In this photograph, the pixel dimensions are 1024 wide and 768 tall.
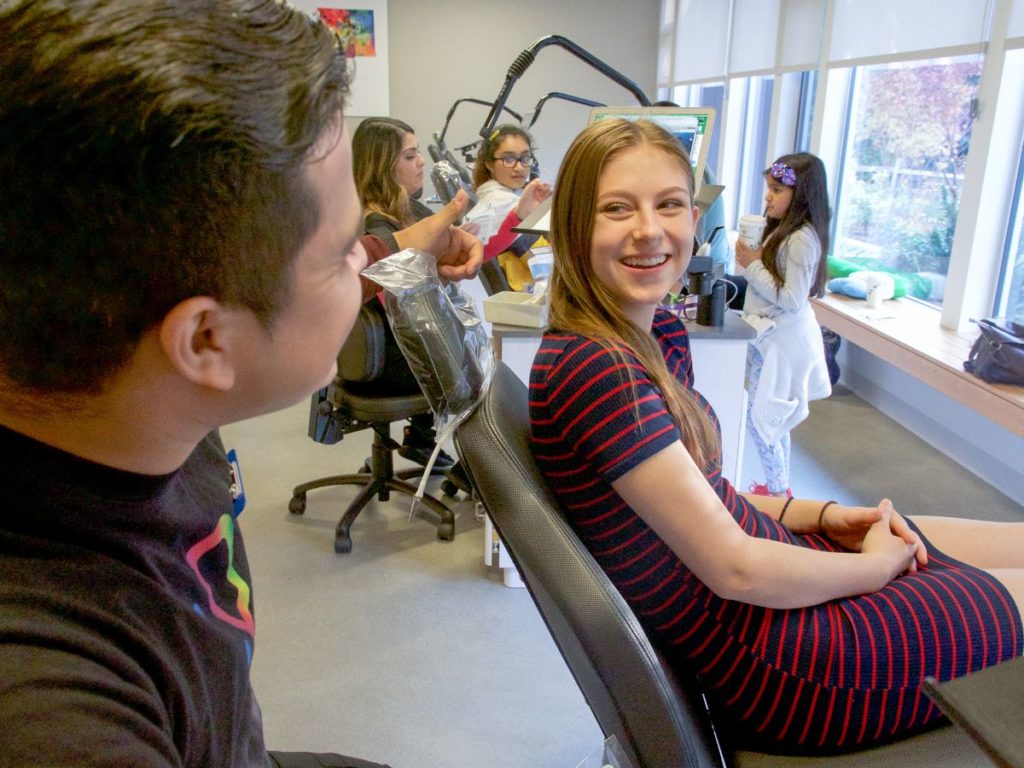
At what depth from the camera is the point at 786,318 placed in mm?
2639

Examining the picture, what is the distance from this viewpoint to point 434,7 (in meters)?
6.72

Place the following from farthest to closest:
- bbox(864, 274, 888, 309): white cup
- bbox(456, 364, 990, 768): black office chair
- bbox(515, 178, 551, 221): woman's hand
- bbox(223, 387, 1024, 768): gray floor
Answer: bbox(864, 274, 888, 309): white cup, bbox(515, 178, 551, 221): woman's hand, bbox(223, 387, 1024, 768): gray floor, bbox(456, 364, 990, 768): black office chair

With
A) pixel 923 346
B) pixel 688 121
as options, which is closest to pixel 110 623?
pixel 688 121

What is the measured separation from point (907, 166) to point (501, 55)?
414 cm

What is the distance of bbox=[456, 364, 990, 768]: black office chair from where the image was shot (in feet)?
3.18

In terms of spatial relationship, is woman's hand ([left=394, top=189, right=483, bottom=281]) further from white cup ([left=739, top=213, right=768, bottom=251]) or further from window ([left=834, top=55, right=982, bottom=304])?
window ([left=834, top=55, right=982, bottom=304])

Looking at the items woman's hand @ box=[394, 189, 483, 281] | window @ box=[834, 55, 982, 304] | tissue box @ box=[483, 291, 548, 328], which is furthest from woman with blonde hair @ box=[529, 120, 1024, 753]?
window @ box=[834, 55, 982, 304]

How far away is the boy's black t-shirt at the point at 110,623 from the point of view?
1.30ft

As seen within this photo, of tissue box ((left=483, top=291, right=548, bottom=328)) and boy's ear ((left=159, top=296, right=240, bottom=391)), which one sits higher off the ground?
boy's ear ((left=159, top=296, right=240, bottom=391))

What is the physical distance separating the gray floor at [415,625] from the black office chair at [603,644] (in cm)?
75

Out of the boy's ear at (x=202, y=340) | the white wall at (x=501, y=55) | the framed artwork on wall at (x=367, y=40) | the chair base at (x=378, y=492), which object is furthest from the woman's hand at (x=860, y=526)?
the framed artwork on wall at (x=367, y=40)

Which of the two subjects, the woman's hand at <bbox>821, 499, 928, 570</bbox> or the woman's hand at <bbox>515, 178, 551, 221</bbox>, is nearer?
the woman's hand at <bbox>821, 499, 928, 570</bbox>

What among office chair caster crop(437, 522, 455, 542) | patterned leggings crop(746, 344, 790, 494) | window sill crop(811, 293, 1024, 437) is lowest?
office chair caster crop(437, 522, 455, 542)

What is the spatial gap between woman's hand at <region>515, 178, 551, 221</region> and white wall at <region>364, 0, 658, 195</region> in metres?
4.61
